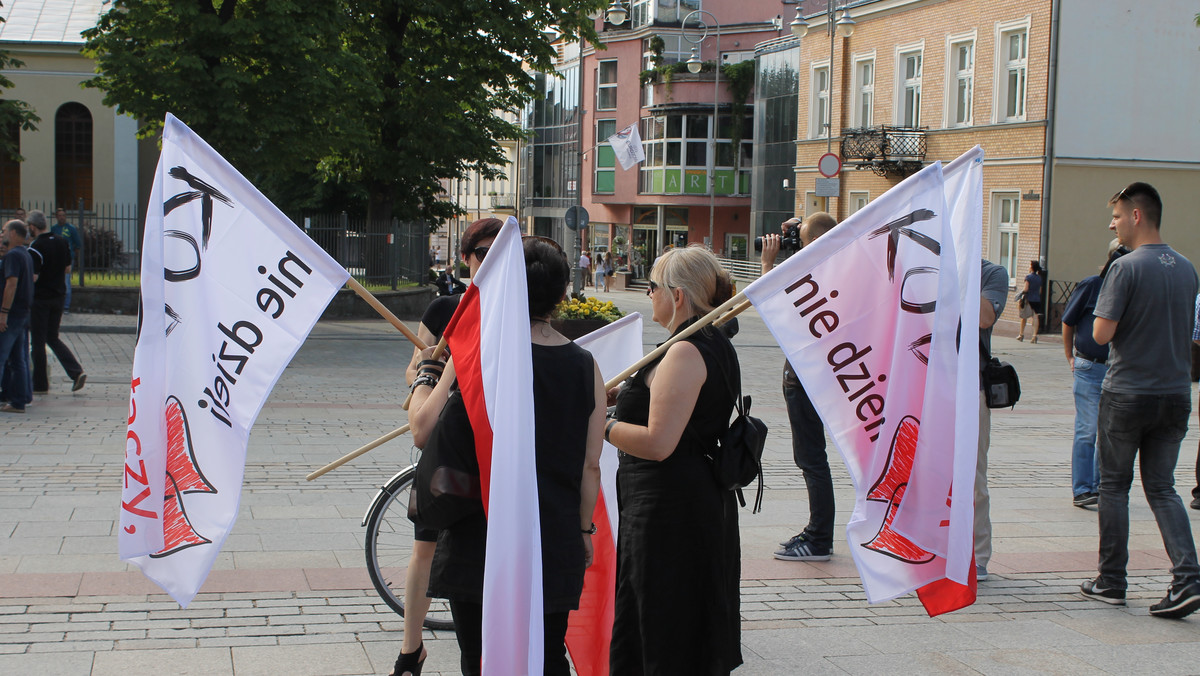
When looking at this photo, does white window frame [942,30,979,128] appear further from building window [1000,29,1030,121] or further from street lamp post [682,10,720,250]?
street lamp post [682,10,720,250]

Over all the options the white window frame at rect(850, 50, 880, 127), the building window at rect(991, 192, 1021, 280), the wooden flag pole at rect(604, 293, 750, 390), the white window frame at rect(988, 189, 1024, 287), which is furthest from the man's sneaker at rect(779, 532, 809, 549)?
the white window frame at rect(850, 50, 880, 127)

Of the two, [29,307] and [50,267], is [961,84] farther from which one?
[29,307]

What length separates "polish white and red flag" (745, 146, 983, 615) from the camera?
402cm

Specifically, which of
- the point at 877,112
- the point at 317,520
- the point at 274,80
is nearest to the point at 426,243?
the point at 274,80

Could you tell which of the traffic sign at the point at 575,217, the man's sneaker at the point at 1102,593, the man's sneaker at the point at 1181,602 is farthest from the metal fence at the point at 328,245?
the man's sneaker at the point at 1181,602

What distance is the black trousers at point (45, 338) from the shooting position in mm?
11633

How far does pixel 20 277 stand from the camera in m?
10.8

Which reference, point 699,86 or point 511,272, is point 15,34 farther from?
point 511,272

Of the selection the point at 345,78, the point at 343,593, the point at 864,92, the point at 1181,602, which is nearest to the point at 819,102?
the point at 864,92

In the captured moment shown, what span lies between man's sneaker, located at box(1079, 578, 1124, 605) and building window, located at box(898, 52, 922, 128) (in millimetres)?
29046

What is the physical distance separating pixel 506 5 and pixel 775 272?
24383mm

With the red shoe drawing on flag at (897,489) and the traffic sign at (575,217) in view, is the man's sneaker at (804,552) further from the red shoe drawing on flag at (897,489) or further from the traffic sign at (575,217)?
the traffic sign at (575,217)

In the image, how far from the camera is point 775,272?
13.7ft

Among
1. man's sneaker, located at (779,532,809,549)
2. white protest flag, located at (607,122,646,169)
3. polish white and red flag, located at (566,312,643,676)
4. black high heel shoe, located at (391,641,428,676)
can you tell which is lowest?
man's sneaker, located at (779,532,809,549)
